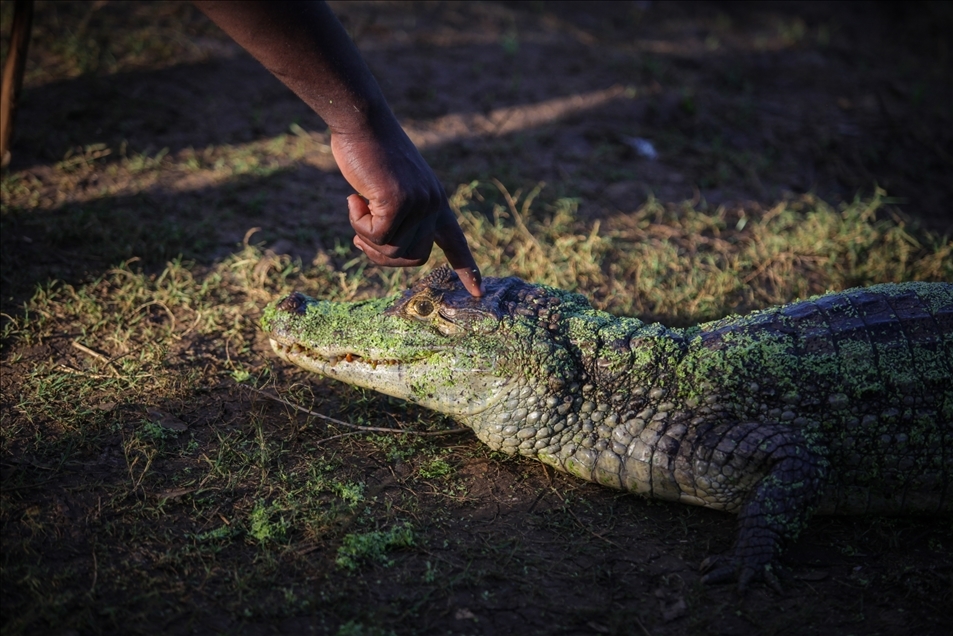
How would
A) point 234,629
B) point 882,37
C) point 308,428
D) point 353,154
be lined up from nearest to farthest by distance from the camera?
point 234,629 → point 353,154 → point 308,428 → point 882,37

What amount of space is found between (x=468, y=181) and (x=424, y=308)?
2601 millimetres

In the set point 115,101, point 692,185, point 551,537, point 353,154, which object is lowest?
point 551,537

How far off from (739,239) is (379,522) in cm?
358

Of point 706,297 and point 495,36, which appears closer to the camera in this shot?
point 706,297

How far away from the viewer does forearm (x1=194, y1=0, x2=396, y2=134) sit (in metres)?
2.47

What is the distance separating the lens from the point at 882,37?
9.30 m

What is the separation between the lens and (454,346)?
3.27 metres

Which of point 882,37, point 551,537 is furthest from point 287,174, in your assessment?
point 882,37

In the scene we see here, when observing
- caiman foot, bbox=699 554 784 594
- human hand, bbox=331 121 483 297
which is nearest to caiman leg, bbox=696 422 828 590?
caiman foot, bbox=699 554 784 594

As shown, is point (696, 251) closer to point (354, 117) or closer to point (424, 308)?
point (424, 308)

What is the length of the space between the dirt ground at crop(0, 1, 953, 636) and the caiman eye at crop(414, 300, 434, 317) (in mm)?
593

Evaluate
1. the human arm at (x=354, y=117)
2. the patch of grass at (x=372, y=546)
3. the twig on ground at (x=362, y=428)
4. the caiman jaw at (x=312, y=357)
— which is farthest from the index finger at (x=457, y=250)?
the patch of grass at (x=372, y=546)

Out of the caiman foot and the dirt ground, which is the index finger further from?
the caiman foot

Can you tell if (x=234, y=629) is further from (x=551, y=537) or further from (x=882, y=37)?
(x=882, y=37)
